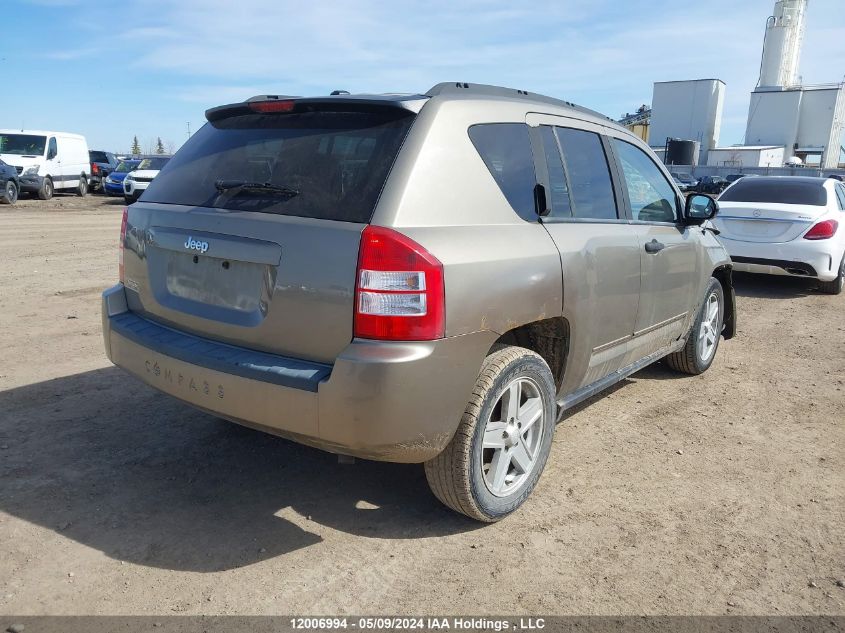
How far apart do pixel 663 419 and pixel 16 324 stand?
5.58 m

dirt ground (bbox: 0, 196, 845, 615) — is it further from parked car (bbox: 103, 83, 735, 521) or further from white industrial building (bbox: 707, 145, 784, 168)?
white industrial building (bbox: 707, 145, 784, 168)

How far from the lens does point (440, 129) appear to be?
9.62ft

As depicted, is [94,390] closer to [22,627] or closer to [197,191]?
[197,191]

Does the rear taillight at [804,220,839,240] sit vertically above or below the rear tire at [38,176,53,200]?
above

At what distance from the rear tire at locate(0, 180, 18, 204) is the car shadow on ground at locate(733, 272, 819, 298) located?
18785mm

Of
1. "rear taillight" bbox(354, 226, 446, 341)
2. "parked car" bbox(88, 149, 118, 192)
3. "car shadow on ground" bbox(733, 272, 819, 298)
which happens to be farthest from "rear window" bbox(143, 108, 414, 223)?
"parked car" bbox(88, 149, 118, 192)

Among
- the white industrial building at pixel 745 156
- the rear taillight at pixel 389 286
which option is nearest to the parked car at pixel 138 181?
the rear taillight at pixel 389 286

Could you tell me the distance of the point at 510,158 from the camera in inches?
128

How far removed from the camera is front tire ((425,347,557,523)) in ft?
9.71

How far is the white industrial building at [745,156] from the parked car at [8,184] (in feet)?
162

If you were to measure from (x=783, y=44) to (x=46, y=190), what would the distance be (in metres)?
59.8

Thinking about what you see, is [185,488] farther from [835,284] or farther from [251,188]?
[835,284]

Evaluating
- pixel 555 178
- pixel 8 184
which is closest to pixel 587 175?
pixel 555 178

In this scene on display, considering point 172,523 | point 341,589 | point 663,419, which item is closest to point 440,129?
point 341,589
